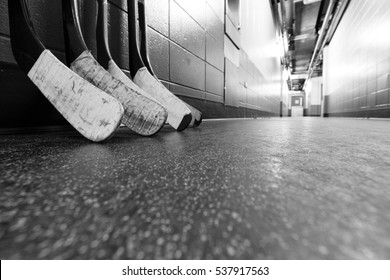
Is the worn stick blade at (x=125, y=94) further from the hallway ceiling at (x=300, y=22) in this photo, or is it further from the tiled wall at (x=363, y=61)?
the hallway ceiling at (x=300, y=22)

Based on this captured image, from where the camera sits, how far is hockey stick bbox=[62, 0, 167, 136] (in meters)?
0.73

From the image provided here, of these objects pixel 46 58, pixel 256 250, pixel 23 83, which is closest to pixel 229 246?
pixel 256 250

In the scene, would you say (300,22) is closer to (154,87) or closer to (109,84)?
(154,87)

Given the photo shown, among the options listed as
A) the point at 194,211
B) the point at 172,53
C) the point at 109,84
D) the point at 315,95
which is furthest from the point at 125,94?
the point at 315,95

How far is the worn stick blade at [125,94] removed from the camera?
73cm

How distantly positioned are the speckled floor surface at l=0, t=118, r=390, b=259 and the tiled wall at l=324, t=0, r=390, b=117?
5067 millimetres

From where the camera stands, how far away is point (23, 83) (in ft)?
3.10

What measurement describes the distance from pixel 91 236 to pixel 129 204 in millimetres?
64

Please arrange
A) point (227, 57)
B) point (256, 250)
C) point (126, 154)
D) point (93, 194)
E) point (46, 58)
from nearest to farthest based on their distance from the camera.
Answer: point (256, 250), point (93, 194), point (126, 154), point (46, 58), point (227, 57)

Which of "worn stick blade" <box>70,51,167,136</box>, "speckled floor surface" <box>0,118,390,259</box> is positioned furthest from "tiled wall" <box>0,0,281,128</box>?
"speckled floor surface" <box>0,118,390,259</box>

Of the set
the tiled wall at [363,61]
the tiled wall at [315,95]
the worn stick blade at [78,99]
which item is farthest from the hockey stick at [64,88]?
the tiled wall at [315,95]

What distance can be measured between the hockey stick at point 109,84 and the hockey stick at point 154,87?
0.26 metres

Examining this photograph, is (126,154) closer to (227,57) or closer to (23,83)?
(23,83)

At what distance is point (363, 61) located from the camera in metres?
5.30
